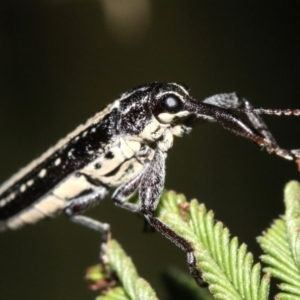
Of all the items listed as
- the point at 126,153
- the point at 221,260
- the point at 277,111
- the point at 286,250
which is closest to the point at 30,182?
the point at 126,153

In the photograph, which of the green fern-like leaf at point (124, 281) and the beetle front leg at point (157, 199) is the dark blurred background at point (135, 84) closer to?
the beetle front leg at point (157, 199)

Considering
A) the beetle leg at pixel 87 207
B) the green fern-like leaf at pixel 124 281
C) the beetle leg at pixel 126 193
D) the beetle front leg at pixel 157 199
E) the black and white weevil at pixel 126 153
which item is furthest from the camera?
the beetle leg at pixel 87 207

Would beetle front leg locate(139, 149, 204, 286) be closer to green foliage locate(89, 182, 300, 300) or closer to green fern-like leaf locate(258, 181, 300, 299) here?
green foliage locate(89, 182, 300, 300)

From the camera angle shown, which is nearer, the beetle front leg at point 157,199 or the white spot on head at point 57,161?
the beetle front leg at point 157,199

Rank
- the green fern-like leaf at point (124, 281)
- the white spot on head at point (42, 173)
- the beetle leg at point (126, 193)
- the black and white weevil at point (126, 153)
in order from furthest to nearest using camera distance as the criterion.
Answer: the white spot on head at point (42, 173) < the beetle leg at point (126, 193) < the black and white weevil at point (126, 153) < the green fern-like leaf at point (124, 281)

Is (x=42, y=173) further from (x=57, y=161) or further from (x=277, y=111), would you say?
(x=277, y=111)

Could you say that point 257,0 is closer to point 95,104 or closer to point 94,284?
point 95,104

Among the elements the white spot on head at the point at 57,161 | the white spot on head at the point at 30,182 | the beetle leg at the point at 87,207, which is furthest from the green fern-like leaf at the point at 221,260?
the white spot on head at the point at 30,182
